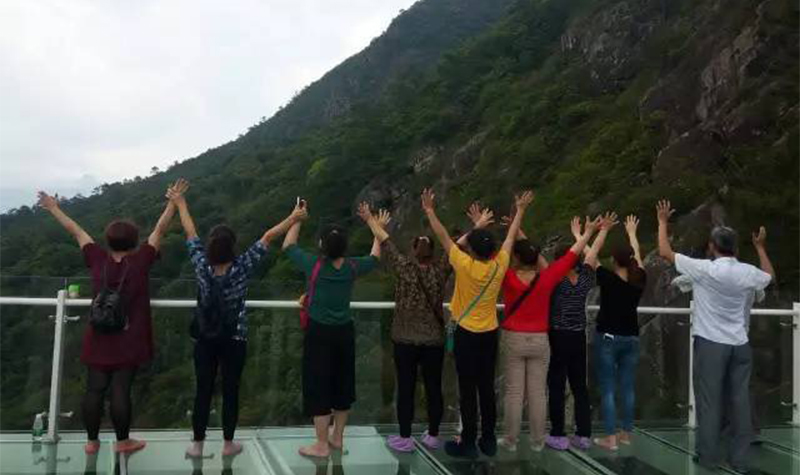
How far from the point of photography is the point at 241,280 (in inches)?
185

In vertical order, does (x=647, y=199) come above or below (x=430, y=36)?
below

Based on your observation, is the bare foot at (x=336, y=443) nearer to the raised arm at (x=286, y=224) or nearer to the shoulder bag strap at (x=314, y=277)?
the shoulder bag strap at (x=314, y=277)

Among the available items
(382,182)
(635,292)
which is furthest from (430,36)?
(635,292)

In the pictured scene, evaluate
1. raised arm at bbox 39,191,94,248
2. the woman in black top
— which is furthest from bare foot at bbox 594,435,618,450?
raised arm at bbox 39,191,94,248

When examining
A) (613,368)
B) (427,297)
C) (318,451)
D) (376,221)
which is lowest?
(318,451)

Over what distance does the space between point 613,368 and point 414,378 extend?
1573 millimetres

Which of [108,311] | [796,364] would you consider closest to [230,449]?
[108,311]

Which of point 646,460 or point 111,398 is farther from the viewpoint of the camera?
point 646,460

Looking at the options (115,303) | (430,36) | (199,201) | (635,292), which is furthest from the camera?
(430,36)

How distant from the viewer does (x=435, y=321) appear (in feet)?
16.3

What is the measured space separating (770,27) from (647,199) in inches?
274

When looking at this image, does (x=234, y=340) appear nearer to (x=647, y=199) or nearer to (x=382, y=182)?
(x=647, y=199)

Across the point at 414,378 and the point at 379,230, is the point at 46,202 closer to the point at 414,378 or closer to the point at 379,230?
the point at 379,230

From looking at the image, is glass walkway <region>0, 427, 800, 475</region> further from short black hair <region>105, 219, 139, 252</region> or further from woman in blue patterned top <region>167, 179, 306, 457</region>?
short black hair <region>105, 219, 139, 252</region>
